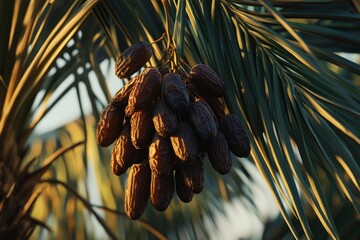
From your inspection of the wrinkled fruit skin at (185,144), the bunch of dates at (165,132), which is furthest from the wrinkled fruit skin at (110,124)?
the wrinkled fruit skin at (185,144)

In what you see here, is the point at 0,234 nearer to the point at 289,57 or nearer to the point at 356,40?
the point at 289,57

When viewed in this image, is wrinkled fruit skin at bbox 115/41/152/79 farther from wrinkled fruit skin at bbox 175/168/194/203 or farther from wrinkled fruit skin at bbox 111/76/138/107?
wrinkled fruit skin at bbox 175/168/194/203

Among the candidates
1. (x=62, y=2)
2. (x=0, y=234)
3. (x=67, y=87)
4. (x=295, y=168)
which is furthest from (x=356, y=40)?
(x=62, y=2)

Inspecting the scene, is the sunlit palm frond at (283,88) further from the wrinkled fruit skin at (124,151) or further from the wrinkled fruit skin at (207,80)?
the wrinkled fruit skin at (124,151)

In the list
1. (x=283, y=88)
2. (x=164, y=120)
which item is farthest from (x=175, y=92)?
(x=283, y=88)

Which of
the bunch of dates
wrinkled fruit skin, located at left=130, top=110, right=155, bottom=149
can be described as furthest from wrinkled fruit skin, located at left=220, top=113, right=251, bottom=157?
wrinkled fruit skin, located at left=130, top=110, right=155, bottom=149

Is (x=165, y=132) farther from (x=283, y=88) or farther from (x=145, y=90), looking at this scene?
(x=283, y=88)

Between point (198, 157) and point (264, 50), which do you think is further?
point (264, 50)
